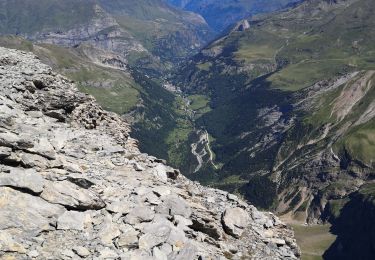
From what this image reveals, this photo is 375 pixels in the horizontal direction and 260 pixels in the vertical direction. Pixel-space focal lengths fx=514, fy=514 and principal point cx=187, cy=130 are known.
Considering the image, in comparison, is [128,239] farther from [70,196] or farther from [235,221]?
[235,221]

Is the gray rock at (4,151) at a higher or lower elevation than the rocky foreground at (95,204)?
higher

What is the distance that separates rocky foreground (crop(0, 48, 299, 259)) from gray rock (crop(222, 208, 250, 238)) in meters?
0.11

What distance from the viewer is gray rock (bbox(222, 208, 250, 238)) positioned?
47781 mm

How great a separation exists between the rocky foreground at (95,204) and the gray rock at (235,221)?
0.36 feet

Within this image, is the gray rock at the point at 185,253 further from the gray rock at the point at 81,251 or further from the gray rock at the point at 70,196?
the gray rock at the point at 70,196

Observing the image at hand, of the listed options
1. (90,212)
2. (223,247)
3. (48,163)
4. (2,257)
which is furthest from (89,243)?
(223,247)

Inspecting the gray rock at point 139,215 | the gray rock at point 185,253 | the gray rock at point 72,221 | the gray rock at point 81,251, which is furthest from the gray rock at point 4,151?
the gray rock at point 185,253

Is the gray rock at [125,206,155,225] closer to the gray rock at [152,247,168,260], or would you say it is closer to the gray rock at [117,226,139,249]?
the gray rock at [117,226,139,249]

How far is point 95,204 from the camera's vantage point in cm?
3903

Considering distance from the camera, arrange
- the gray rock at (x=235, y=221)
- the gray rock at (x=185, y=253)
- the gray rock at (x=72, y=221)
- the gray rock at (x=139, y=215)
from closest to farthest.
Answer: the gray rock at (x=72, y=221)
the gray rock at (x=185, y=253)
the gray rock at (x=139, y=215)
the gray rock at (x=235, y=221)

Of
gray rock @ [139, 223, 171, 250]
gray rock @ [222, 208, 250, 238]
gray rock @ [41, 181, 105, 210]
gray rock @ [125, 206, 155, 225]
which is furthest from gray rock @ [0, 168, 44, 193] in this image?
gray rock @ [222, 208, 250, 238]

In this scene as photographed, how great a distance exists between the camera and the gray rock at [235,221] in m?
47.8

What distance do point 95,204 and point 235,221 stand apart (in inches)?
618

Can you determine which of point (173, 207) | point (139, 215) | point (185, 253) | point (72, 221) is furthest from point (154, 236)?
point (72, 221)
